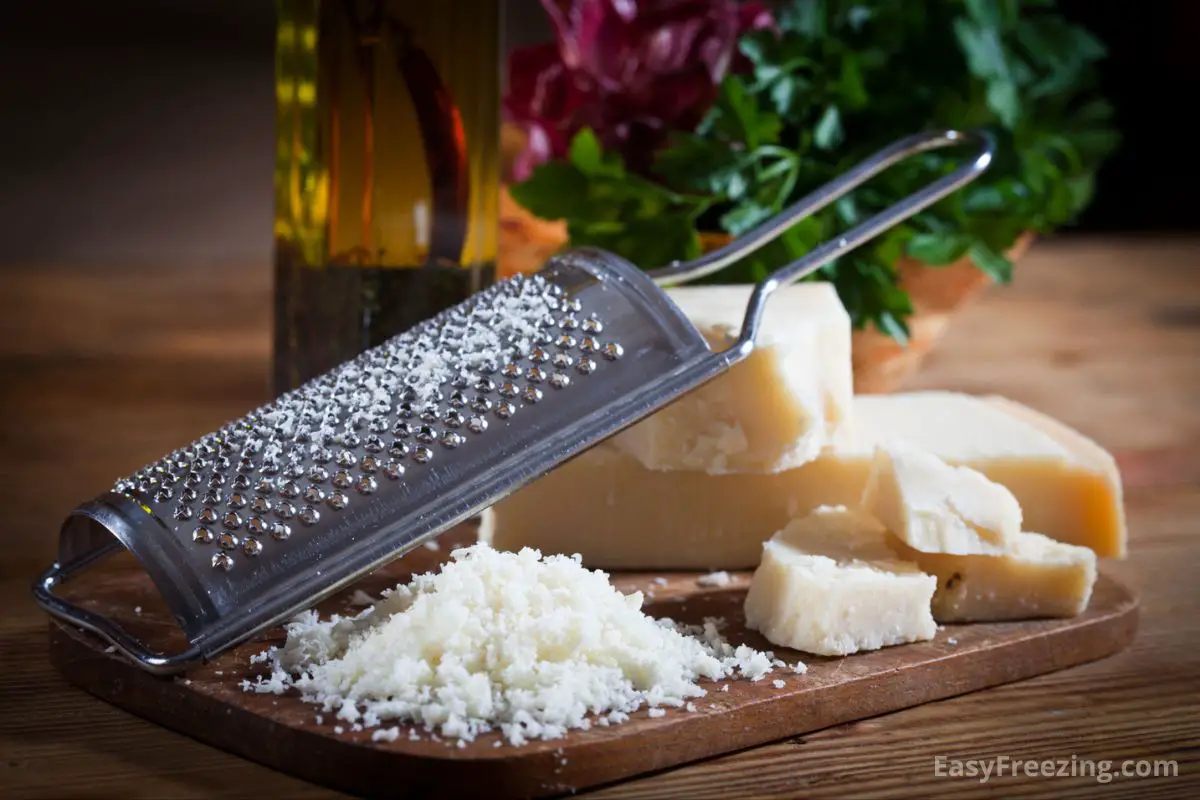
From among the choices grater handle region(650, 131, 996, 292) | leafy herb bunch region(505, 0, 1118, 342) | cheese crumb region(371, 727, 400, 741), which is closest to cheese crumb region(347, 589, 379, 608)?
cheese crumb region(371, 727, 400, 741)

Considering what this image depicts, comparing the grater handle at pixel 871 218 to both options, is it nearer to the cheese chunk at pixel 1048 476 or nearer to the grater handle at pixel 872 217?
the grater handle at pixel 872 217

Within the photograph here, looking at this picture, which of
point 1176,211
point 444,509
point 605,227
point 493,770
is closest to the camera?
point 493,770

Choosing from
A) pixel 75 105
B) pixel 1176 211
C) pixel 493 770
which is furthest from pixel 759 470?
pixel 1176 211

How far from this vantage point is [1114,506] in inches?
42.8

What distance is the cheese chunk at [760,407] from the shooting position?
1.02m

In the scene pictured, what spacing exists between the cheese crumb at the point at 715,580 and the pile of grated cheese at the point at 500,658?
0.17 meters

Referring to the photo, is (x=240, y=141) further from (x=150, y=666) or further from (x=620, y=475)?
(x=150, y=666)

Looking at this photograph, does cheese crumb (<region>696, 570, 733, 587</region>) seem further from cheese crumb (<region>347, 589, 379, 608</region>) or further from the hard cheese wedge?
cheese crumb (<region>347, 589, 379, 608</region>)

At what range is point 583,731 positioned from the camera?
771mm

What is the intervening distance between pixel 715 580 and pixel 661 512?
0.07 metres

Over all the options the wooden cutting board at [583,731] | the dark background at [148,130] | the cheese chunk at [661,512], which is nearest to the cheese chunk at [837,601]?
the wooden cutting board at [583,731]

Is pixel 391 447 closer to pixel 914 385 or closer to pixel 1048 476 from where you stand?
pixel 1048 476

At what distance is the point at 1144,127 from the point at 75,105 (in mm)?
2393

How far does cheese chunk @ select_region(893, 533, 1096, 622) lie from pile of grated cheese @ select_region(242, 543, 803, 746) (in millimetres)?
152
